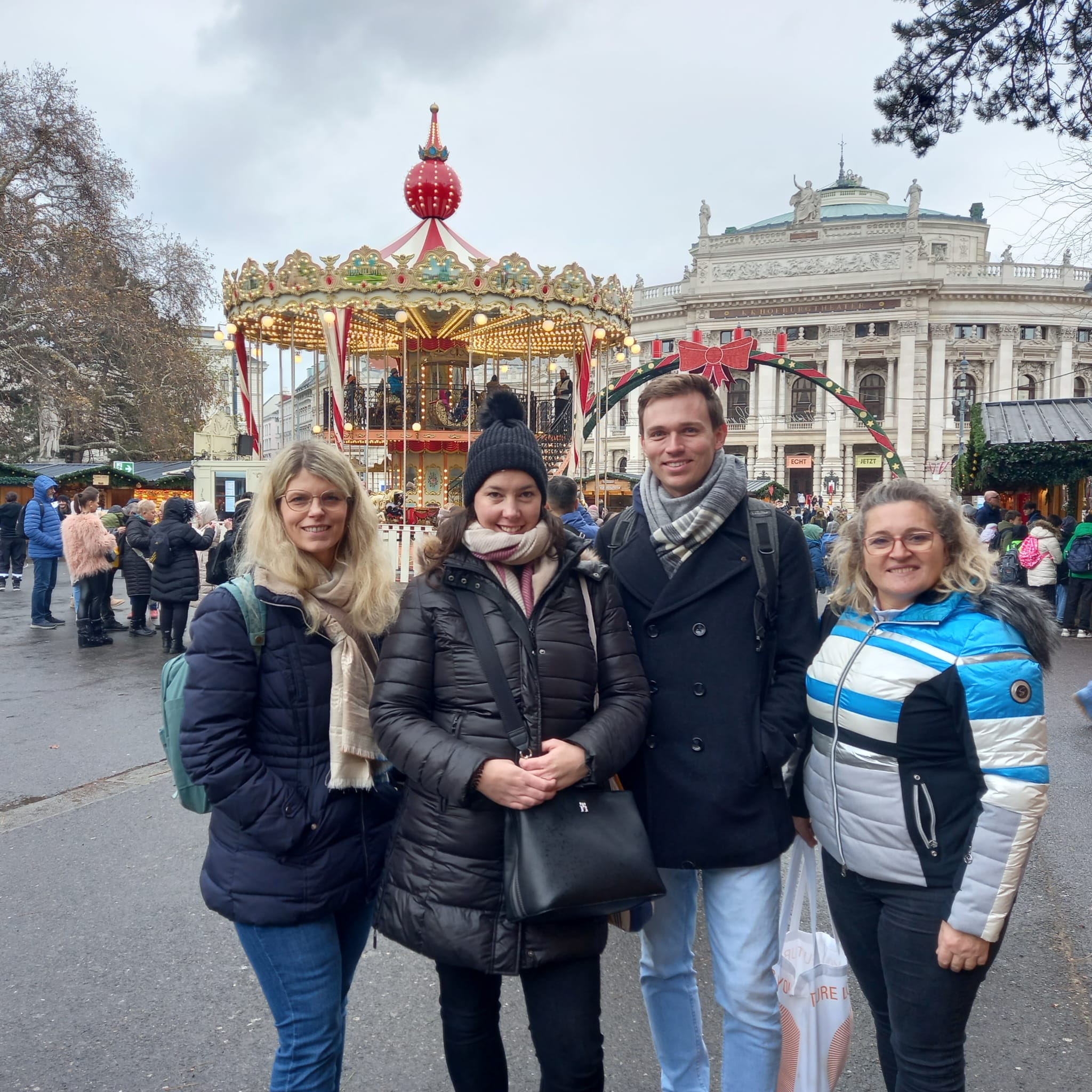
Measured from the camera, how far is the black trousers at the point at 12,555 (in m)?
15.2

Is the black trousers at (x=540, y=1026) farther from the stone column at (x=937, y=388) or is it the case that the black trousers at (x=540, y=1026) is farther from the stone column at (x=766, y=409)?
the stone column at (x=937, y=388)

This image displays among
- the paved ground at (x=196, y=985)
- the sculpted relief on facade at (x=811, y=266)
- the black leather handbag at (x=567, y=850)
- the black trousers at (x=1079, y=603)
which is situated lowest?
the paved ground at (x=196, y=985)

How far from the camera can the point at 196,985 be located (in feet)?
9.37

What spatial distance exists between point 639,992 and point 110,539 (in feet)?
28.8

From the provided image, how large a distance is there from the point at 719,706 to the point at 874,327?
53.5m

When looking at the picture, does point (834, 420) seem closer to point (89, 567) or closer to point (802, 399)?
point (802, 399)

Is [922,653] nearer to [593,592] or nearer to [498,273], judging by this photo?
[593,592]

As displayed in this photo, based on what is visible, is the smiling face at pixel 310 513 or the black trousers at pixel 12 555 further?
the black trousers at pixel 12 555

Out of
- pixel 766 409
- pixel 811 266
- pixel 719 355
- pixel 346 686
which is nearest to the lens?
pixel 346 686

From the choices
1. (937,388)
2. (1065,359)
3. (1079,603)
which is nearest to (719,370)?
(1079,603)

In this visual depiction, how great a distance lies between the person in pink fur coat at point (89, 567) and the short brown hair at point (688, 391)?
8.85m

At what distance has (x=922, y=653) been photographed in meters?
1.90

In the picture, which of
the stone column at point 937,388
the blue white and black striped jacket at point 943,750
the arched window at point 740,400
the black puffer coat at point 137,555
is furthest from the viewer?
the arched window at point 740,400

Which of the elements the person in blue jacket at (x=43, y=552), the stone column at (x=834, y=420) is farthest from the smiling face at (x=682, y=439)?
the stone column at (x=834, y=420)
